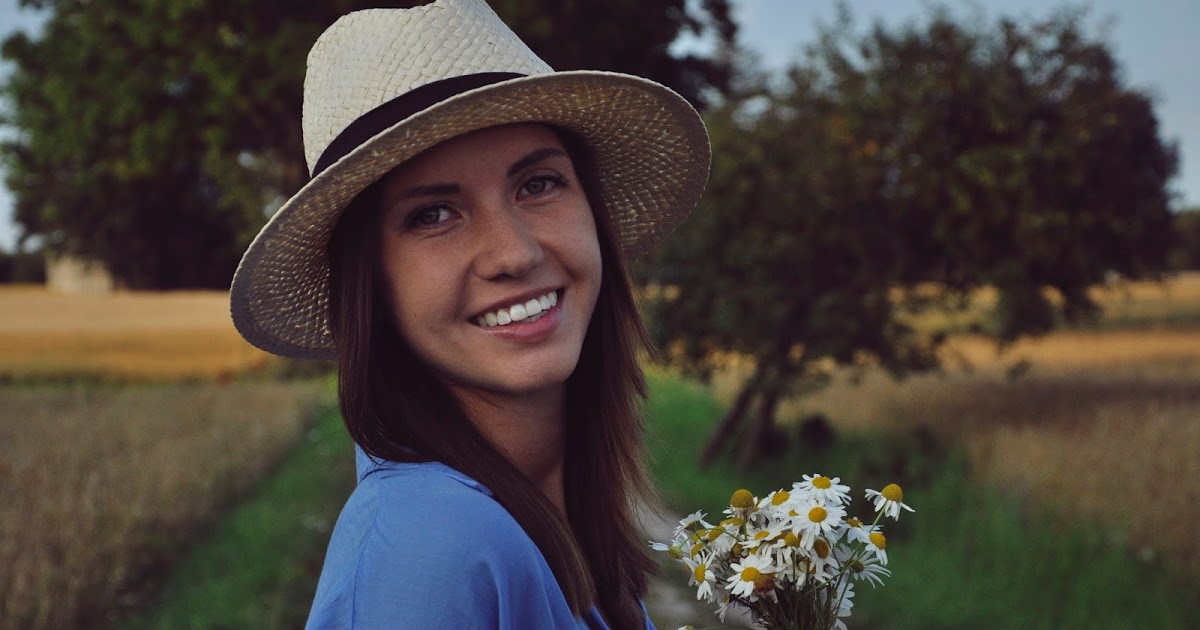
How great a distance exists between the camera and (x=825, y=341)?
31.4ft

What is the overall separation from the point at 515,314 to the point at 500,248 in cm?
11

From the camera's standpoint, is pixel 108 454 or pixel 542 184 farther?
pixel 108 454

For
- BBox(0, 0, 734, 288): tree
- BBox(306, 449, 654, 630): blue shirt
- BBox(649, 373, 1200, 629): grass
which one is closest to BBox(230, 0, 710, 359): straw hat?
BBox(306, 449, 654, 630): blue shirt

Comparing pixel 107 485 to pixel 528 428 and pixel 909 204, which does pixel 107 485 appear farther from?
pixel 909 204

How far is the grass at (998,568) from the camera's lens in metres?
5.75

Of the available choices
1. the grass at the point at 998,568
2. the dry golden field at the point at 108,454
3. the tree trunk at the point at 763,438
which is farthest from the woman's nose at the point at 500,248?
the tree trunk at the point at 763,438

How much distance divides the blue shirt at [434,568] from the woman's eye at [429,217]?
450 mm

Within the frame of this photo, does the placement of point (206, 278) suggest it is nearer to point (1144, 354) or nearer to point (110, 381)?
point (110, 381)

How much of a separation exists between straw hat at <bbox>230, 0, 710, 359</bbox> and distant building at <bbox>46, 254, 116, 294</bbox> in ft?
81.8

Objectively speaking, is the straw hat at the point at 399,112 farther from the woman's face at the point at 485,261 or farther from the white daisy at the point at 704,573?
the white daisy at the point at 704,573

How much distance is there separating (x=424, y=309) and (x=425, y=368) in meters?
0.14

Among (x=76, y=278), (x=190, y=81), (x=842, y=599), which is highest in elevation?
(x=190, y=81)

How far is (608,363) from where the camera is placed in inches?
81.8

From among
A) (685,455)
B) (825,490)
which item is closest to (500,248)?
(825,490)
